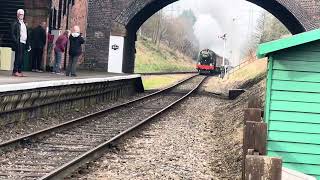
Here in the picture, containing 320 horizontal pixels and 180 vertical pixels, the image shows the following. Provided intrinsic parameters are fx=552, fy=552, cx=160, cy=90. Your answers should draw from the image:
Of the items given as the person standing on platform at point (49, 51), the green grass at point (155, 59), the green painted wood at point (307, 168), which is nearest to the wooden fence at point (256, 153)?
the green painted wood at point (307, 168)

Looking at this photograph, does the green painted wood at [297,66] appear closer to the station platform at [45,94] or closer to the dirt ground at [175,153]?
the dirt ground at [175,153]

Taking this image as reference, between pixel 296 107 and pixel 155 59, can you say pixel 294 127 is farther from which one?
pixel 155 59

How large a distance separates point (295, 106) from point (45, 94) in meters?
7.22

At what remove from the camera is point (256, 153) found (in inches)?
228

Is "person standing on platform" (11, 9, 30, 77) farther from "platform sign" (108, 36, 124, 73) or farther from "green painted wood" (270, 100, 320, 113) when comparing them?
"platform sign" (108, 36, 124, 73)

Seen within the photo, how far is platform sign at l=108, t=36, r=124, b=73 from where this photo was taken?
27031 millimetres

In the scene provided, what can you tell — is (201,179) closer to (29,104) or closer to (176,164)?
(176,164)

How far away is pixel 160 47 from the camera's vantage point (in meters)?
89.6

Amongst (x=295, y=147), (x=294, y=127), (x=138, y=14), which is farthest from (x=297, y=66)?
(x=138, y=14)

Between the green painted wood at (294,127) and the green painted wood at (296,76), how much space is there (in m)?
0.62

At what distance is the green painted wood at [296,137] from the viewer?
25.3 feet

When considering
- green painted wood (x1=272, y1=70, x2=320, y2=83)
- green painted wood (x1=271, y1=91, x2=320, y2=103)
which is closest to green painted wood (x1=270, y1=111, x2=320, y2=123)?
green painted wood (x1=271, y1=91, x2=320, y2=103)

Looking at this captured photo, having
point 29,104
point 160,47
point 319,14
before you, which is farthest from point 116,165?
point 160,47

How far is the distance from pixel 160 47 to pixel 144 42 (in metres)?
6.94
